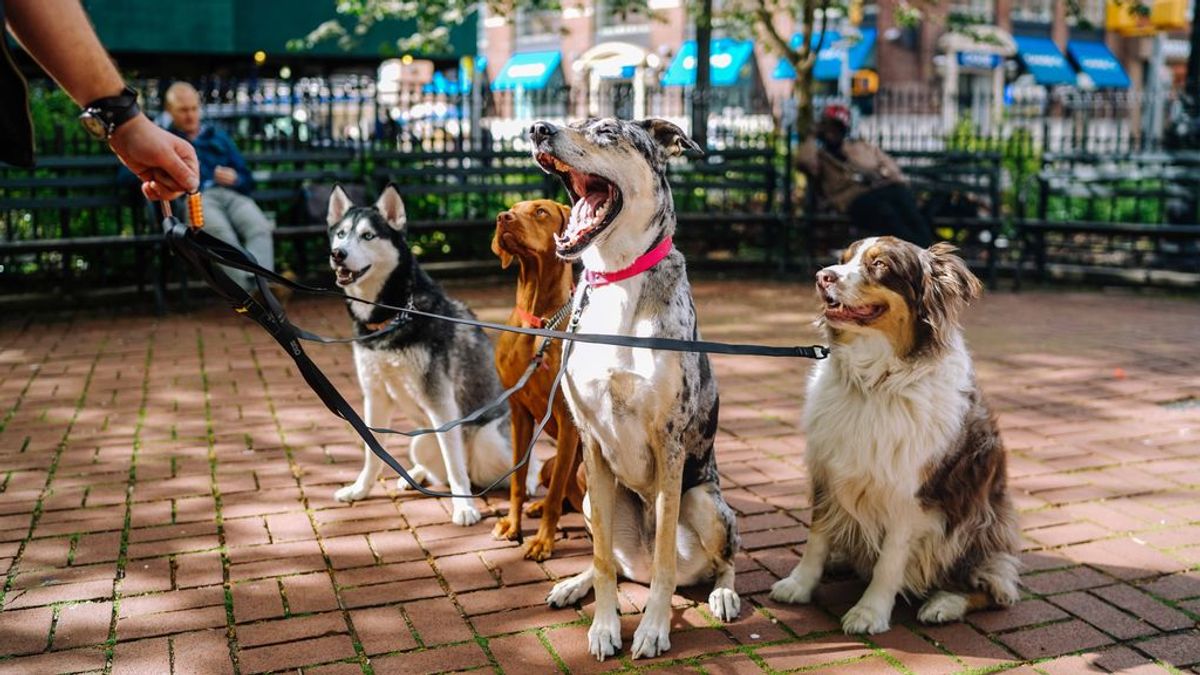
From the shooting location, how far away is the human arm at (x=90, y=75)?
2.44m

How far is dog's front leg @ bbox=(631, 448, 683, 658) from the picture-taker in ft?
11.3

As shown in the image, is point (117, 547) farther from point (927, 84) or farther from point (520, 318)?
point (927, 84)

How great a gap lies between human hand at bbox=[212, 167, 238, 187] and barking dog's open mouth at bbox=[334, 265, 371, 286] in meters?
4.97

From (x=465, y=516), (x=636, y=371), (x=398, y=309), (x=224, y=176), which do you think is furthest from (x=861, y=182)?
(x=398, y=309)

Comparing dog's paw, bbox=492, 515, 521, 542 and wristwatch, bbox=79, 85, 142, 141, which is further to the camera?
dog's paw, bbox=492, 515, 521, 542

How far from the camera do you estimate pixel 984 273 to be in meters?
12.1

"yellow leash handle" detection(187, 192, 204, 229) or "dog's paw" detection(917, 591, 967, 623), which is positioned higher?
"yellow leash handle" detection(187, 192, 204, 229)

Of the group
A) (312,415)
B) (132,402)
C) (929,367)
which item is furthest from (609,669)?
(132,402)

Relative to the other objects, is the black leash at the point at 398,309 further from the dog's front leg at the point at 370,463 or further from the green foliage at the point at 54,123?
the green foliage at the point at 54,123

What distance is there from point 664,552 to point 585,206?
118cm

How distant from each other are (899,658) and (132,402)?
16.9 feet

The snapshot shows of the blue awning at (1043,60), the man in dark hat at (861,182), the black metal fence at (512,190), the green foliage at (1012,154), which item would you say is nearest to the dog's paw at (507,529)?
the black metal fence at (512,190)

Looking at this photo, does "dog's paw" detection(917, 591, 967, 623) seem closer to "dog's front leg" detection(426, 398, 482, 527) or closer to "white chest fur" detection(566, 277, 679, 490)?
"white chest fur" detection(566, 277, 679, 490)

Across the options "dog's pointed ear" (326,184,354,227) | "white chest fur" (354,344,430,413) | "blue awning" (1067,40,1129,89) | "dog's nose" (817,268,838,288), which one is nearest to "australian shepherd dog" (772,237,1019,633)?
"dog's nose" (817,268,838,288)
